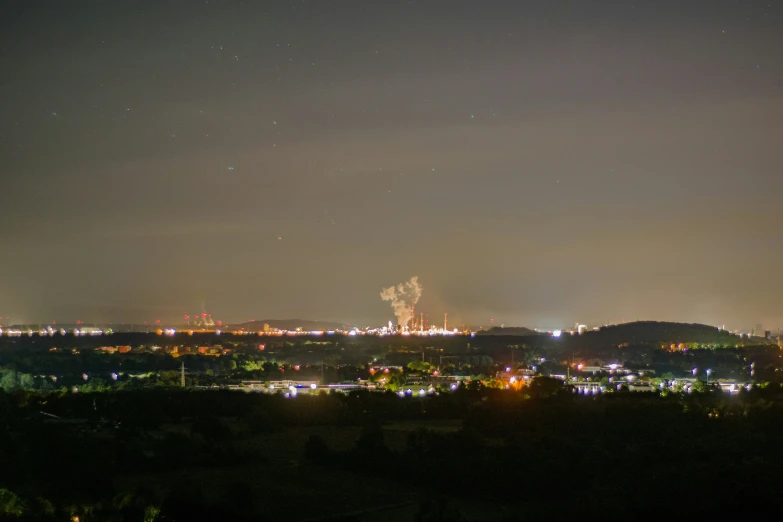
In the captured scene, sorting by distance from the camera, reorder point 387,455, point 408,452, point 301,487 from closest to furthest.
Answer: point 301,487, point 387,455, point 408,452

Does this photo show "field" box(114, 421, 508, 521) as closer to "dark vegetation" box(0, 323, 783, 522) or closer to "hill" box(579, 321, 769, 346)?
"dark vegetation" box(0, 323, 783, 522)

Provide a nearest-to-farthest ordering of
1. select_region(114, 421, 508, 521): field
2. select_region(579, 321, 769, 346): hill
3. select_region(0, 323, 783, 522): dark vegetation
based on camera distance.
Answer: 1. select_region(0, 323, 783, 522): dark vegetation
2. select_region(114, 421, 508, 521): field
3. select_region(579, 321, 769, 346): hill

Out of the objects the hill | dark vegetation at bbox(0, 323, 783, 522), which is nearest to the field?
dark vegetation at bbox(0, 323, 783, 522)

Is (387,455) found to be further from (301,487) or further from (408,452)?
(301,487)

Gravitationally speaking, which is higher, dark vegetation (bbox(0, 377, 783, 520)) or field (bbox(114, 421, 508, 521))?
dark vegetation (bbox(0, 377, 783, 520))

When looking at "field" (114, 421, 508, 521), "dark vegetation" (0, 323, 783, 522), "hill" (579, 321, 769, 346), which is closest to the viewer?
"dark vegetation" (0, 323, 783, 522)

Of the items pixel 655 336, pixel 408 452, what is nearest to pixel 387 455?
pixel 408 452

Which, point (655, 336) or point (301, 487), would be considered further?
point (655, 336)

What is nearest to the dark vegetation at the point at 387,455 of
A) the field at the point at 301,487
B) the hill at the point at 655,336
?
the field at the point at 301,487

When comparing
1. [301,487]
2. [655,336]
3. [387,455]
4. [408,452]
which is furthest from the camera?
[655,336]

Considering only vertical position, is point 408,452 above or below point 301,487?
above

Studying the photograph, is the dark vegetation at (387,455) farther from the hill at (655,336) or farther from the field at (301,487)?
the hill at (655,336)
